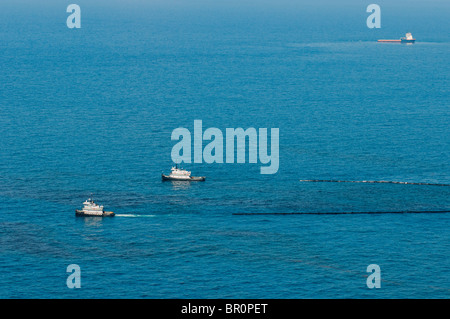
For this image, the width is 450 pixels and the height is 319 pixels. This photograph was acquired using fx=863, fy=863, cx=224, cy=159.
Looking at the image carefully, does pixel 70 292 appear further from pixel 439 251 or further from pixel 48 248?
pixel 439 251

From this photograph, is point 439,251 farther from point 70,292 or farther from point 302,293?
point 70,292

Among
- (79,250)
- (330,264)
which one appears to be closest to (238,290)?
(330,264)
